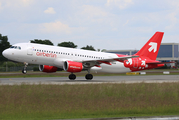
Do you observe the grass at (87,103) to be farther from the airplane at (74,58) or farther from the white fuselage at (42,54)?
the white fuselage at (42,54)

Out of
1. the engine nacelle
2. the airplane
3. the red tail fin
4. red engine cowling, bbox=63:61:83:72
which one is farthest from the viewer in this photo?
the red tail fin

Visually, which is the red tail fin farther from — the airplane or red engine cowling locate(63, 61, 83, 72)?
red engine cowling locate(63, 61, 83, 72)

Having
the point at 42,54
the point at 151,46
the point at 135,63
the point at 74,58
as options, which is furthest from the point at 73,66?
the point at 151,46

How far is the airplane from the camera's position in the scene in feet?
99.1

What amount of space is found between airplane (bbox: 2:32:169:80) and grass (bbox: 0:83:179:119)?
11.6 metres

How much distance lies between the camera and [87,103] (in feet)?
48.6

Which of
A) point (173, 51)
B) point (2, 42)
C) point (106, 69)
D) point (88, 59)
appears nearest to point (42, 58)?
point (88, 59)

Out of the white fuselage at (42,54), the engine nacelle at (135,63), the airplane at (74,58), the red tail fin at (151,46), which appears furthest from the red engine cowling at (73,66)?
the red tail fin at (151,46)

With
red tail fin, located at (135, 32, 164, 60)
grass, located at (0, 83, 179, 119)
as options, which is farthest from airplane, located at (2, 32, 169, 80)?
grass, located at (0, 83, 179, 119)

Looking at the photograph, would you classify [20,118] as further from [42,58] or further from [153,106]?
[42,58]

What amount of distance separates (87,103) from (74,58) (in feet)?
58.7

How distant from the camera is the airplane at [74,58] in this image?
30219 mm

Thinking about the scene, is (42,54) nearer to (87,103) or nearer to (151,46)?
(151,46)

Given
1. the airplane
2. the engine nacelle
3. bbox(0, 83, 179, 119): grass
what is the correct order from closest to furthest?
bbox(0, 83, 179, 119): grass
the airplane
the engine nacelle
